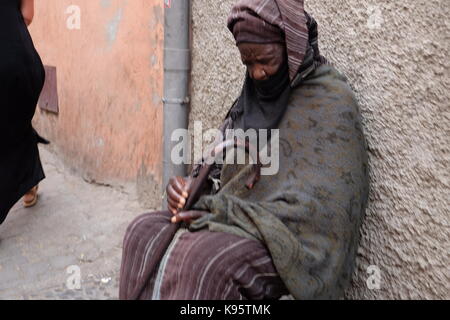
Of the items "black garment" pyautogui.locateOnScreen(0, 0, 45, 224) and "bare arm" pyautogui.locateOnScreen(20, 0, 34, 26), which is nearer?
"black garment" pyautogui.locateOnScreen(0, 0, 45, 224)

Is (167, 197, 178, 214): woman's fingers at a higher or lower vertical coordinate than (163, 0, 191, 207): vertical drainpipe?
higher

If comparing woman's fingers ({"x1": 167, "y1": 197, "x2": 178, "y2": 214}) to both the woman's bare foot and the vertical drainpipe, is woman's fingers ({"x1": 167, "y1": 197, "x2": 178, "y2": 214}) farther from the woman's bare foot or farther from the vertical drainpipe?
the woman's bare foot

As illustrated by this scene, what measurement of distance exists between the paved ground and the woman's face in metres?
1.66

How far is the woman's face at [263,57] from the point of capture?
7.02 ft

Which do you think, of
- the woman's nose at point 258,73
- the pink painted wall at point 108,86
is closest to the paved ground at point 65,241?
the pink painted wall at point 108,86

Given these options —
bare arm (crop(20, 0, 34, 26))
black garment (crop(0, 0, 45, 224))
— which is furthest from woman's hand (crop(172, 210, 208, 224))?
bare arm (crop(20, 0, 34, 26))

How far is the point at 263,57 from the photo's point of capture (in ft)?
7.06

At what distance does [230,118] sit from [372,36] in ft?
2.26

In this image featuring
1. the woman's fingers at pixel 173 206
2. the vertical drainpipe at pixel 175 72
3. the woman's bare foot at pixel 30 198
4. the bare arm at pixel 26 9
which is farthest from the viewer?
the woman's bare foot at pixel 30 198

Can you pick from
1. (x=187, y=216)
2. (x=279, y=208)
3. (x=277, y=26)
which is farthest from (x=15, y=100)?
(x=279, y=208)

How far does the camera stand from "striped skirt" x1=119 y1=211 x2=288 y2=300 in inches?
74.7

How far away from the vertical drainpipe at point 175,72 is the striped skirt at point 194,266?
164 centimetres

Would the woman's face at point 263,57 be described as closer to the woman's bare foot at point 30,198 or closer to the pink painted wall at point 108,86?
the pink painted wall at point 108,86

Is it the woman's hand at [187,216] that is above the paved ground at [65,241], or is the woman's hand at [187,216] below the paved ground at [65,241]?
above
